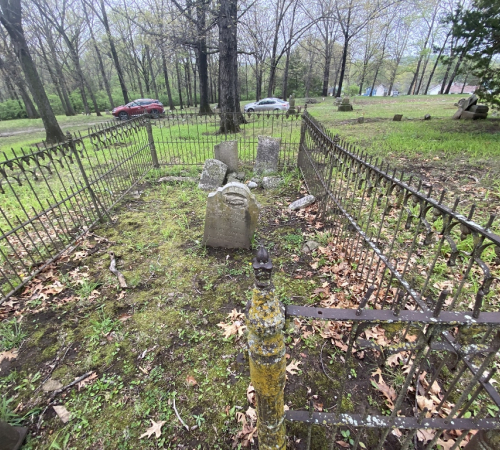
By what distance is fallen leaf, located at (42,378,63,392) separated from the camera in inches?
94.8

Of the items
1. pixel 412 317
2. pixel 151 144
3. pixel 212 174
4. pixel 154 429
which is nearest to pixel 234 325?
pixel 154 429

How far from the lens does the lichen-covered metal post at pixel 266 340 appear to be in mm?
1115

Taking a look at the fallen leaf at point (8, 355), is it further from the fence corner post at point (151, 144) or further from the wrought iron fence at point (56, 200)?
the fence corner post at point (151, 144)

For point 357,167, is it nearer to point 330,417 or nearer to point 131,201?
point 330,417

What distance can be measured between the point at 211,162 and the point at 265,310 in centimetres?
600

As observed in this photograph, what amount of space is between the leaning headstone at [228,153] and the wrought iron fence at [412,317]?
2.40m

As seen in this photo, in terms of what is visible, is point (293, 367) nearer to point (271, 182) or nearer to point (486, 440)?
point (486, 440)

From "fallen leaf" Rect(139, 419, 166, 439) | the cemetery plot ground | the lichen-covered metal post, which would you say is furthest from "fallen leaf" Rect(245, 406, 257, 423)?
the lichen-covered metal post

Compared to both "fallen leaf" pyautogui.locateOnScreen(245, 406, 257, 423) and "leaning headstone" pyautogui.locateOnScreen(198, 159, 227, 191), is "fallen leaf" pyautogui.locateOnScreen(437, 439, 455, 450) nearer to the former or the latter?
"fallen leaf" pyautogui.locateOnScreen(245, 406, 257, 423)

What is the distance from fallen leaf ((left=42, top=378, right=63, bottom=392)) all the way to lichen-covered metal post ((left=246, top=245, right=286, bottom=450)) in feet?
7.10

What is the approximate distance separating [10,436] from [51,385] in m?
0.49

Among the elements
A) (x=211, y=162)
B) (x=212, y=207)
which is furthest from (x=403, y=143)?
Result: (x=212, y=207)

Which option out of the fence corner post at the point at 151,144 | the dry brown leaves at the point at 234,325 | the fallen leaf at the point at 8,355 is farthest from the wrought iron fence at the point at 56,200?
the dry brown leaves at the point at 234,325

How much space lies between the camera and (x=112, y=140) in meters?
5.63
